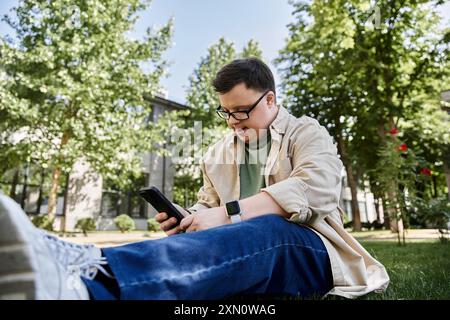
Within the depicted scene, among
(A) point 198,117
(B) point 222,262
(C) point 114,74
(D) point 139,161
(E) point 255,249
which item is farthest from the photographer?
(A) point 198,117

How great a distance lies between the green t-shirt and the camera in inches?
83.7

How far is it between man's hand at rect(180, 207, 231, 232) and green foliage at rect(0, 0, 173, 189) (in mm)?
11600

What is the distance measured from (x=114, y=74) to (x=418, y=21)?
38.8 feet

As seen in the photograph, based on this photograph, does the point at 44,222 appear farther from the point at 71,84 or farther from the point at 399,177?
the point at 399,177

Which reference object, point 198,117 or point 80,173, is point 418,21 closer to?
point 198,117

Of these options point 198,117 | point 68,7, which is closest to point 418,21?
point 198,117

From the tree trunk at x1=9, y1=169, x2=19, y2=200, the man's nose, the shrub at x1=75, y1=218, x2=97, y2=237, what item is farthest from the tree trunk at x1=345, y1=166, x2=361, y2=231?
the man's nose

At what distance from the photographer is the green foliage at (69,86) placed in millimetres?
12000

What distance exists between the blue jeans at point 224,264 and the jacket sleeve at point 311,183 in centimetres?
8

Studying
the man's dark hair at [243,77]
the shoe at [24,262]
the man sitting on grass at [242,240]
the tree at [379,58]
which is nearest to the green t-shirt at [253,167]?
the man sitting on grass at [242,240]

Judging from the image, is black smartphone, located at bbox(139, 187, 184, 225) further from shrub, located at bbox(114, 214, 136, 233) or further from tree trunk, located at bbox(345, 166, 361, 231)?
tree trunk, located at bbox(345, 166, 361, 231)

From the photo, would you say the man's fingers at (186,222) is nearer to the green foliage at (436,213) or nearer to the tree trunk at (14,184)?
the green foliage at (436,213)
